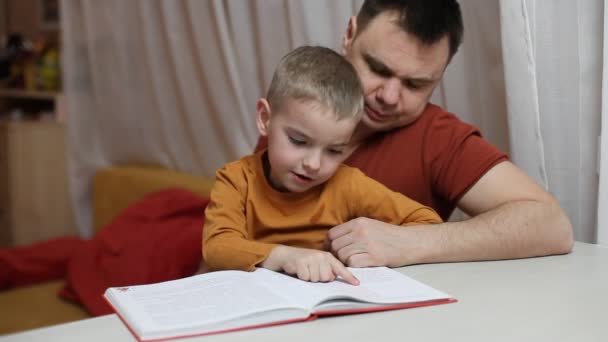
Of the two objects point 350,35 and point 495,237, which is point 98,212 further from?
point 495,237

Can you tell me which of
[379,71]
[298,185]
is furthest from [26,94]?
[298,185]

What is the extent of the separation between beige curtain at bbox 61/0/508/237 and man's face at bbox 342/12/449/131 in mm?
269

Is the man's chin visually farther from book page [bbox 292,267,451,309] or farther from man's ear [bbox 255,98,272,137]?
book page [bbox 292,267,451,309]

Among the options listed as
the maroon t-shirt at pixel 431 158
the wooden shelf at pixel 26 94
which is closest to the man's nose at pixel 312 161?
the maroon t-shirt at pixel 431 158

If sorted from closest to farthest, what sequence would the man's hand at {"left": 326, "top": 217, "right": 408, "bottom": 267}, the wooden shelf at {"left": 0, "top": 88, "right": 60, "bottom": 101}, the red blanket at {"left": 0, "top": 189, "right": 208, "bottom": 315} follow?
1. the man's hand at {"left": 326, "top": 217, "right": 408, "bottom": 267}
2. the red blanket at {"left": 0, "top": 189, "right": 208, "bottom": 315}
3. the wooden shelf at {"left": 0, "top": 88, "right": 60, "bottom": 101}

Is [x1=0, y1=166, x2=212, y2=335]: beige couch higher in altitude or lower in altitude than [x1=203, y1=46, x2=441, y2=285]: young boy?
lower

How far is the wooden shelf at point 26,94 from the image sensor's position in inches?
141

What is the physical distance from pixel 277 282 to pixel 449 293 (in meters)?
0.25

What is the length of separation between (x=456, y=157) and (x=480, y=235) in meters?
0.23

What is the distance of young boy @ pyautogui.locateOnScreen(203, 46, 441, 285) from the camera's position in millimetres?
Result: 1167

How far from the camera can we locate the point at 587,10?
4.75 ft

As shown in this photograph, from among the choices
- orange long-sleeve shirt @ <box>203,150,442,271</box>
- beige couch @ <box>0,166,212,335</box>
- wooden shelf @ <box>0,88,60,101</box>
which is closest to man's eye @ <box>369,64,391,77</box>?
orange long-sleeve shirt @ <box>203,150,442,271</box>

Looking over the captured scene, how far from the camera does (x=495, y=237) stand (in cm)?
124

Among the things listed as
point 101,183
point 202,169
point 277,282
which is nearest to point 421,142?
point 277,282
